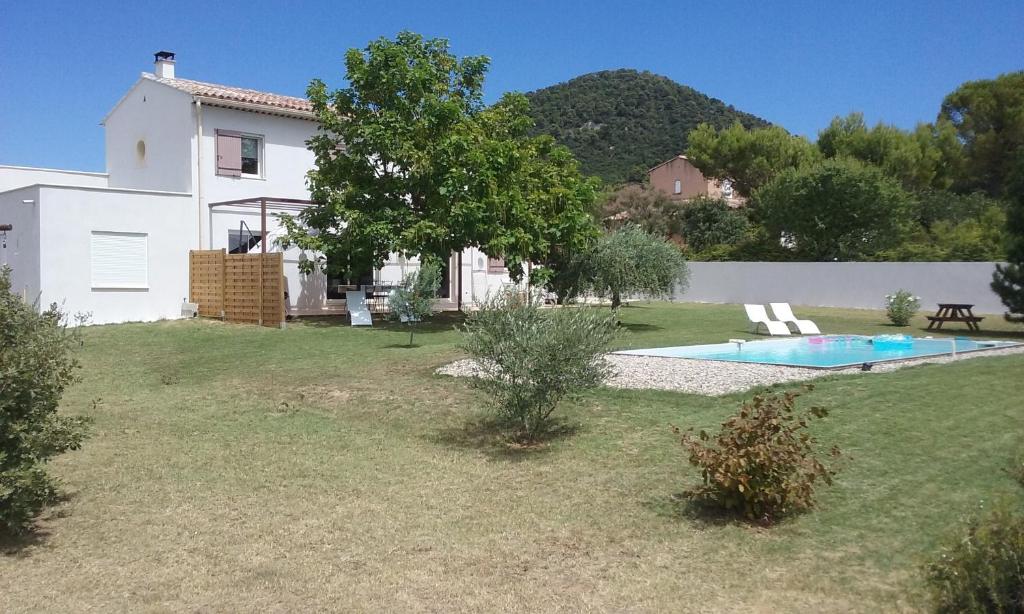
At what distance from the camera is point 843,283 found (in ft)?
114

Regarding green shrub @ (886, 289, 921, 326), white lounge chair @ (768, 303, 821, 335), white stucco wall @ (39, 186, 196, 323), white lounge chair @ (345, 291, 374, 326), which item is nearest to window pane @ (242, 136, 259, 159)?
white stucco wall @ (39, 186, 196, 323)

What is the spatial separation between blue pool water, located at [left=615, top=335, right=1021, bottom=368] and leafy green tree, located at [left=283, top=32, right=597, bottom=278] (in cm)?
599

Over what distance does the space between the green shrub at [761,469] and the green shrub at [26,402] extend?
4866mm

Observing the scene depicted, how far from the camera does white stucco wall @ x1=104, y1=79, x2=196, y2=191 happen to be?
78.8 feet

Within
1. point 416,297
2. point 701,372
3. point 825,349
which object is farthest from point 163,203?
point 825,349

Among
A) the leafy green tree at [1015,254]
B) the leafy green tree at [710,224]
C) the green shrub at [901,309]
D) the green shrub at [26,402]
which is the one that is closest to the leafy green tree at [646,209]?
the leafy green tree at [710,224]

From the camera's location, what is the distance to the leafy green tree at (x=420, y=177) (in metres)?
20.9

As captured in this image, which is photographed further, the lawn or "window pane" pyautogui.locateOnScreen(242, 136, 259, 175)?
"window pane" pyautogui.locateOnScreen(242, 136, 259, 175)

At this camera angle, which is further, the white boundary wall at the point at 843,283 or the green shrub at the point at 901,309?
the white boundary wall at the point at 843,283

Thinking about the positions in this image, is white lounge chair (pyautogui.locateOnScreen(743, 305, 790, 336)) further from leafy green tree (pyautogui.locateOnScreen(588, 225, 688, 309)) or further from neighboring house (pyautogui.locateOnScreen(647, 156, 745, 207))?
neighboring house (pyautogui.locateOnScreen(647, 156, 745, 207))

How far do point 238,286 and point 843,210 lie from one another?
29.7 m

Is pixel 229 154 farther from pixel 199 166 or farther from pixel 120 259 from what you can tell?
pixel 120 259

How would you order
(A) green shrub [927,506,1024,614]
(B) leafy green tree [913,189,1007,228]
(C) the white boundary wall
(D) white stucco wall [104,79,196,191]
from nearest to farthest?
(A) green shrub [927,506,1024,614], (D) white stucco wall [104,79,196,191], (C) the white boundary wall, (B) leafy green tree [913,189,1007,228]

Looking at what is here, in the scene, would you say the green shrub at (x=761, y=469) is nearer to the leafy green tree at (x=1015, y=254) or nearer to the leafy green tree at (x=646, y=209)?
the leafy green tree at (x=1015, y=254)
